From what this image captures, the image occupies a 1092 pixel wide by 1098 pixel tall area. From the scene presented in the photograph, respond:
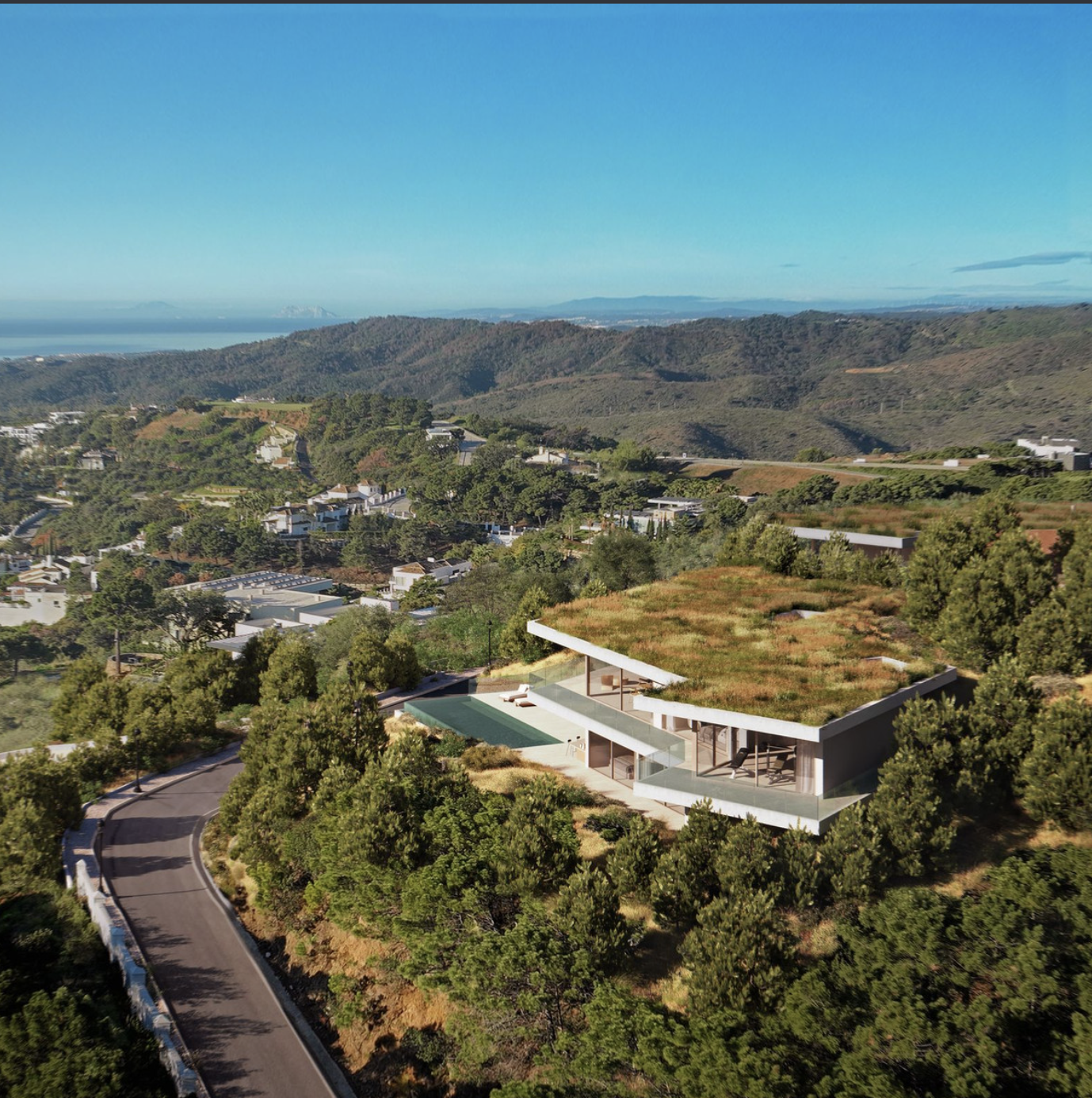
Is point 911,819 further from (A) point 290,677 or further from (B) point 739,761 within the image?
(A) point 290,677

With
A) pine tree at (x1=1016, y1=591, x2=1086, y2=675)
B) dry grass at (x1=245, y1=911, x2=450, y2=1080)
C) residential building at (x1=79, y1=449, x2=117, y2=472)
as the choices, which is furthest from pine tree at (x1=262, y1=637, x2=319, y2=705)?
residential building at (x1=79, y1=449, x2=117, y2=472)

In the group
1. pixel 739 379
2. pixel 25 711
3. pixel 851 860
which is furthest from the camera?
pixel 739 379

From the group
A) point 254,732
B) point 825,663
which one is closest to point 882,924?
point 825,663

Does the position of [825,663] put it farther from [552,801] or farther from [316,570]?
[316,570]

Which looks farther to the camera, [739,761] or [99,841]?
[99,841]

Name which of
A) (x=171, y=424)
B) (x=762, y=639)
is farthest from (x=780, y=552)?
(x=171, y=424)

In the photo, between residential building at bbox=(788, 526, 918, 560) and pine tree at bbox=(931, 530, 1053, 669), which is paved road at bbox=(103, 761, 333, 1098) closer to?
pine tree at bbox=(931, 530, 1053, 669)

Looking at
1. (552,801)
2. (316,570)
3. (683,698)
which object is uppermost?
(683,698)
